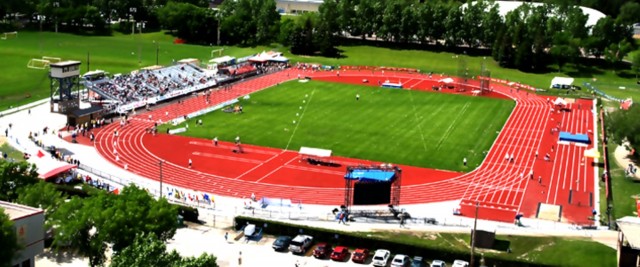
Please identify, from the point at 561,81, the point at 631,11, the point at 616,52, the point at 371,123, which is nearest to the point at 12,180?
the point at 371,123

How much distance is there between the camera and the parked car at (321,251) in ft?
143

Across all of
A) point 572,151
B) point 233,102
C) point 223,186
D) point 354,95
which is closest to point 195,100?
point 233,102

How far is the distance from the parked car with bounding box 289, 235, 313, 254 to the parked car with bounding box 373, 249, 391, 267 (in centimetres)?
402

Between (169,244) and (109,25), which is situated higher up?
(109,25)

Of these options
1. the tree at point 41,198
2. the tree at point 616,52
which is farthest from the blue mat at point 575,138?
the tree at point 41,198

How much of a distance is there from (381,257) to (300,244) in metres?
4.71

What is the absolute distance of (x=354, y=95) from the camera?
303 feet

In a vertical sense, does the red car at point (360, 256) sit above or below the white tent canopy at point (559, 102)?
below

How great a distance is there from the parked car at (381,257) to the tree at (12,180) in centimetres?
1949

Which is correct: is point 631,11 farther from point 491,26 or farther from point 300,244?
point 300,244

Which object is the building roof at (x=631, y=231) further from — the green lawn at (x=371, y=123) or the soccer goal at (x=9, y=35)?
the soccer goal at (x=9, y=35)

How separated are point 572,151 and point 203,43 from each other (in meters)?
78.0

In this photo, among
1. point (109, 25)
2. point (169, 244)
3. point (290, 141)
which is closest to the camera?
point (169, 244)

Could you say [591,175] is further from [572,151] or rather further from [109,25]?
[109,25]
